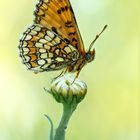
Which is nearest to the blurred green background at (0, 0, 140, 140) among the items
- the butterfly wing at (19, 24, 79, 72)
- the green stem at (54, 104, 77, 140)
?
the butterfly wing at (19, 24, 79, 72)

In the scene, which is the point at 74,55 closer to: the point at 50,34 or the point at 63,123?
the point at 50,34

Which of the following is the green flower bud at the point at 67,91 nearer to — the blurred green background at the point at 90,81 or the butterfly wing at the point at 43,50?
the butterfly wing at the point at 43,50

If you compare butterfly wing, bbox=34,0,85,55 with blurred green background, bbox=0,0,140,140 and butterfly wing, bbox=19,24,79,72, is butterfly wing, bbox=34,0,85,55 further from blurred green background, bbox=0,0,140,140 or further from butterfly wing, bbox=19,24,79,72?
blurred green background, bbox=0,0,140,140

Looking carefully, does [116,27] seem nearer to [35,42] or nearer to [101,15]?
[101,15]

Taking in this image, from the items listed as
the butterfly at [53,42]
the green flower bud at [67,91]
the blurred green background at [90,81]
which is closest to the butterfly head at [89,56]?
the butterfly at [53,42]

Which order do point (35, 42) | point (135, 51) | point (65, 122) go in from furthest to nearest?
point (135, 51), point (35, 42), point (65, 122)

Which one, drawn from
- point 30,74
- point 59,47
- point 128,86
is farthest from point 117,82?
point 59,47

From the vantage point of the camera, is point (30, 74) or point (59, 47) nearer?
point (59, 47)

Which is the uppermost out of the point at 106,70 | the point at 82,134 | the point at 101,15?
the point at 101,15
